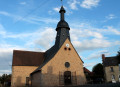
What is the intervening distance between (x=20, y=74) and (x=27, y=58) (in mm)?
4238

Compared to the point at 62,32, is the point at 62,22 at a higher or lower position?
higher

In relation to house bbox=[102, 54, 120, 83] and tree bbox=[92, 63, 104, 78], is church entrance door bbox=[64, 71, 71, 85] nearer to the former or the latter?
house bbox=[102, 54, 120, 83]

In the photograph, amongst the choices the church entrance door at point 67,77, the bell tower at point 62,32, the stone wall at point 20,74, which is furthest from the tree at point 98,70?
the stone wall at point 20,74

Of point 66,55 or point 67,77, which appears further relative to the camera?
point 66,55

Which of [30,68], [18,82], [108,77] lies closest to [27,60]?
[30,68]

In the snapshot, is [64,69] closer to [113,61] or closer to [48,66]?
[48,66]

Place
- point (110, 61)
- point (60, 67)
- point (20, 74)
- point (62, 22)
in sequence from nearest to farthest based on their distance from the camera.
Answer: point (60, 67), point (20, 74), point (62, 22), point (110, 61)

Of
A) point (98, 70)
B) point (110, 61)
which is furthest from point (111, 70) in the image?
point (98, 70)

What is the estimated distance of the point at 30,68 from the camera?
3180cm

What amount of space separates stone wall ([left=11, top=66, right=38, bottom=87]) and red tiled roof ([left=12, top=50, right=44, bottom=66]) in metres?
0.91

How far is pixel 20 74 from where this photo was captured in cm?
3098

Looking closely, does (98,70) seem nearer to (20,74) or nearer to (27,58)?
(27,58)

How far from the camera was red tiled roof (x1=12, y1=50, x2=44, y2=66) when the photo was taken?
31812mm

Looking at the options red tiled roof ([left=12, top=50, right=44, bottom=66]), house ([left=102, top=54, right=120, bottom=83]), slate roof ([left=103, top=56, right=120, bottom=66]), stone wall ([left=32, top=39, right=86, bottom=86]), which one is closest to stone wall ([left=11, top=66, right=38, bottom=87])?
red tiled roof ([left=12, top=50, right=44, bottom=66])
